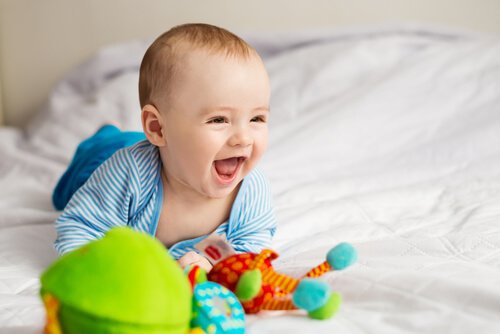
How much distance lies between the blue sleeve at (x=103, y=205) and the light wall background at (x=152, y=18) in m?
1.21

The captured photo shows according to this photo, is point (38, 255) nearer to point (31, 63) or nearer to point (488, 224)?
point (488, 224)

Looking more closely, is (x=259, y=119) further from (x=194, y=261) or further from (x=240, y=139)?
(x=194, y=261)

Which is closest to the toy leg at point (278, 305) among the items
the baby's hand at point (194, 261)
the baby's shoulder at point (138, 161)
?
the baby's hand at point (194, 261)

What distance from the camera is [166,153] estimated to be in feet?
3.39

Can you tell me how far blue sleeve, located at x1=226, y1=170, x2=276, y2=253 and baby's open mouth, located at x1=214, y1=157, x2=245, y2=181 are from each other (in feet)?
0.26

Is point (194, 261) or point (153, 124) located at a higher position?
point (153, 124)

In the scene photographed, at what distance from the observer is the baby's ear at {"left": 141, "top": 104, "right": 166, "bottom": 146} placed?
0.99 meters

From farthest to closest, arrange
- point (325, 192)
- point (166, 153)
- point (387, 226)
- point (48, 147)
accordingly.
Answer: point (48, 147) < point (325, 192) < point (387, 226) < point (166, 153)

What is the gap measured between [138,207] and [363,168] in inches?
26.1

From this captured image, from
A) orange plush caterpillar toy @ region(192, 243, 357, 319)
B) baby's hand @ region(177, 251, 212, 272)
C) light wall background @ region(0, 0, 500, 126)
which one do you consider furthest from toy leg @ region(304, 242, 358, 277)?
light wall background @ region(0, 0, 500, 126)

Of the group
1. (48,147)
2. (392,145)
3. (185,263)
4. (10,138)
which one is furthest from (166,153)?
(10,138)

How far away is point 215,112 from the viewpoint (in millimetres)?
929

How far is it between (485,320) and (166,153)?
550 millimetres

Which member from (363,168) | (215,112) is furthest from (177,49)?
(363,168)
